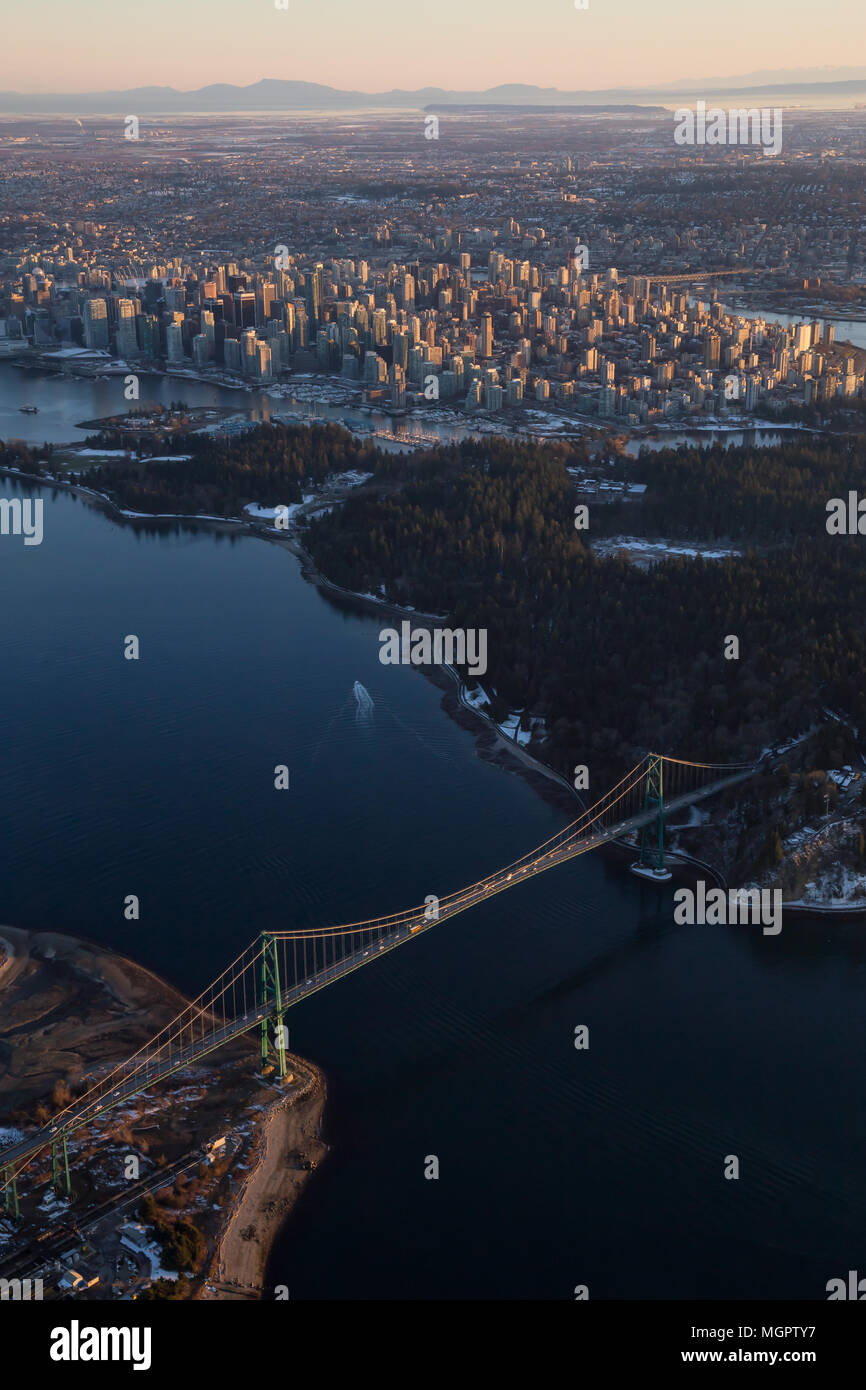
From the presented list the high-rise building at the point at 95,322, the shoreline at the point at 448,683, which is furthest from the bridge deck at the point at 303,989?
the high-rise building at the point at 95,322

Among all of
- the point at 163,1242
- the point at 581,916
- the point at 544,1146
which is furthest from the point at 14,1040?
the point at 581,916

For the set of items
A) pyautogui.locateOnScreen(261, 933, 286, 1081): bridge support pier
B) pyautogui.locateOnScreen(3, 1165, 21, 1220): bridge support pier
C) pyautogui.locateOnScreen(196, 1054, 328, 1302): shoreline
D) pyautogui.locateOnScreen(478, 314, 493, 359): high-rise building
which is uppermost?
pyautogui.locateOnScreen(478, 314, 493, 359): high-rise building

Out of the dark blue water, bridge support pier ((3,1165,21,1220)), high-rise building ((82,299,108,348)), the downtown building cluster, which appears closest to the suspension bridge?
bridge support pier ((3,1165,21,1220))

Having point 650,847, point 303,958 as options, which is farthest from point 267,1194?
point 650,847

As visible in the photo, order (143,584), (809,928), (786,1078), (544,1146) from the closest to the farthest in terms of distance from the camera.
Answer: (544,1146)
(786,1078)
(809,928)
(143,584)

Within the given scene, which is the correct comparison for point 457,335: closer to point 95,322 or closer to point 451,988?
point 95,322

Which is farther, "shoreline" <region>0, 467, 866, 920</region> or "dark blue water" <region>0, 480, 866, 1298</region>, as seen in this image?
"shoreline" <region>0, 467, 866, 920</region>

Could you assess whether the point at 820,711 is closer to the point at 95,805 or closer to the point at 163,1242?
the point at 95,805

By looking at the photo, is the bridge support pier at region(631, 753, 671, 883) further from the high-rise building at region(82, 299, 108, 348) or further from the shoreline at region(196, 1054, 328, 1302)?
the high-rise building at region(82, 299, 108, 348)
